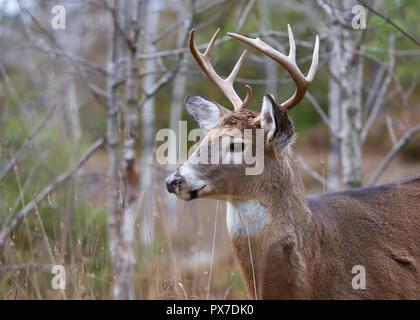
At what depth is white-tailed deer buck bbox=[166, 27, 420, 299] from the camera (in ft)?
11.3

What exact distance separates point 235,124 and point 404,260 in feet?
4.56

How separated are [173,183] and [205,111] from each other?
0.93 metres

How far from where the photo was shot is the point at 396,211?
392 cm

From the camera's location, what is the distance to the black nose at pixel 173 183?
323 cm

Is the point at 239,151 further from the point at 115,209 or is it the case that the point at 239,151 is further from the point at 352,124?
the point at 352,124

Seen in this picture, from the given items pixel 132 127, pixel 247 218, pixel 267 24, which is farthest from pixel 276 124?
pixel 267 24

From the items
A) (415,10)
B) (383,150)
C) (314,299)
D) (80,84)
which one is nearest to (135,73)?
(314,299)

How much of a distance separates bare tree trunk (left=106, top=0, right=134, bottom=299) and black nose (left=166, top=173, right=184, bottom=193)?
1173 mm

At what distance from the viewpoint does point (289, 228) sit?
138 inches

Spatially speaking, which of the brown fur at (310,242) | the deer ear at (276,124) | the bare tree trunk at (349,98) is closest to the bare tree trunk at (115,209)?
the brown fur at (310,242)

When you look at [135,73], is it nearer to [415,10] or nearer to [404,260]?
[404,260]

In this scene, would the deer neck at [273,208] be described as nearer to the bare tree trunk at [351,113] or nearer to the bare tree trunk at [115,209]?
the bare tree trunk at [115,209]

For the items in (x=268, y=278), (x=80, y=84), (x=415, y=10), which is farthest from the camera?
(x=80, y=84)

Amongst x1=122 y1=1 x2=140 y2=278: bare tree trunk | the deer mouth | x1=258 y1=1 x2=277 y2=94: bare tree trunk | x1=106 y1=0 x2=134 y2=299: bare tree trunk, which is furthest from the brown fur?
x1=258 y1=1 x2=277 y2=94: bare tree trunk
